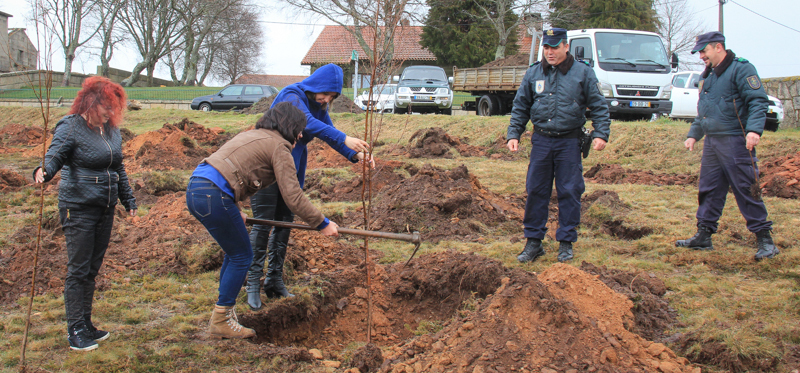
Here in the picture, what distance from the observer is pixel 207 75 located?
50.2 m

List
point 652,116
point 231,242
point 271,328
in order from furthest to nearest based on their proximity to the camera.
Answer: point 652,116
point 271,328
point 231,242

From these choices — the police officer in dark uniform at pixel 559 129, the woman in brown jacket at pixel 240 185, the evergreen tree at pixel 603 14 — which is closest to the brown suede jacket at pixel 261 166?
the woman in brown jacket at pixel 240 185

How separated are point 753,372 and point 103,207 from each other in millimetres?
3675

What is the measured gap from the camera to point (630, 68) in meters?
12.6

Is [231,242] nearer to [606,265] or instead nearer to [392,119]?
[606,265]

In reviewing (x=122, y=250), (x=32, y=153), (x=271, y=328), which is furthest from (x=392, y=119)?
(x=271, y=328)

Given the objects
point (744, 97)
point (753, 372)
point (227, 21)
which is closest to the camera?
point (753, 372)

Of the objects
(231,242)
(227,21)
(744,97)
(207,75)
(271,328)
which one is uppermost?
(227,21)

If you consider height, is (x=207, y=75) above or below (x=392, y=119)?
above

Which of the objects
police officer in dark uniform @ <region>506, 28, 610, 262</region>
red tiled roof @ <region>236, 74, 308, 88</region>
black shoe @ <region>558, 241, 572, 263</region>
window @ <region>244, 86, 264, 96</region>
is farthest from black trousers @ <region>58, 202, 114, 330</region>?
red tiled roof @ <region>236, 74, 308, 88</region>

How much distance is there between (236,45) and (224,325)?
46.3 meters

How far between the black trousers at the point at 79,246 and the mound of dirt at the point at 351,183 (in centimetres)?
455

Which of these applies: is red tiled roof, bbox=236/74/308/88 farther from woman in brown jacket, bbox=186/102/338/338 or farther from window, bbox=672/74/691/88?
woman in brown jacket, bbox=186/102/338/338

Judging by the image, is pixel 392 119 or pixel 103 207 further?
pixel 392 119
